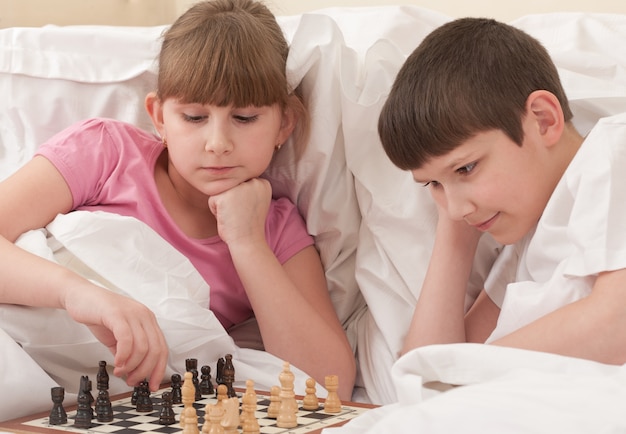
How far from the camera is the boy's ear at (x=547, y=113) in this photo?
1374mm

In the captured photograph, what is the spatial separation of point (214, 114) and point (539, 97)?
0.57 metres

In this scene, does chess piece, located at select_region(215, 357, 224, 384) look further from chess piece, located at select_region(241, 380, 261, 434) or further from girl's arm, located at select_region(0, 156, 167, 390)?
chess piece, located at select_region(241, 380, 261, 434)

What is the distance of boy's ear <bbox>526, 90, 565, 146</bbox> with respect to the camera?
4.51ft

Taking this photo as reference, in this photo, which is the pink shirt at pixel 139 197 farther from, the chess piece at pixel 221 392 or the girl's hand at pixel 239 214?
the chess piece at pixel 221 392

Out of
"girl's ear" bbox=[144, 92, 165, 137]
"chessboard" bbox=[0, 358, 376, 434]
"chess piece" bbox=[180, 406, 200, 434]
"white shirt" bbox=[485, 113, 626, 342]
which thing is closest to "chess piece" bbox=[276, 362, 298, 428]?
"chessboard" bbox=[0, 358, 376, 434]

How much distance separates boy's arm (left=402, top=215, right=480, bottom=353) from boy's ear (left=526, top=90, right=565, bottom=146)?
10.1 inches

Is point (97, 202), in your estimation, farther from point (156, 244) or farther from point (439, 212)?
point (439, 212)

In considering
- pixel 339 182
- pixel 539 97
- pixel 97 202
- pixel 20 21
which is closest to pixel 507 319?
pixel 539 97

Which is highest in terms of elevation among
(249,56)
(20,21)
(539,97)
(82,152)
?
(20,21)

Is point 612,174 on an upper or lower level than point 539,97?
lower

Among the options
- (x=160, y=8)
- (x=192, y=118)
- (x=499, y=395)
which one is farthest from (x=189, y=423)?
(x=160, y=8)

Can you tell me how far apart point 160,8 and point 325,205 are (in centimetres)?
139

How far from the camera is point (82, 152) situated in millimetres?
1679

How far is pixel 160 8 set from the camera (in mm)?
2871
